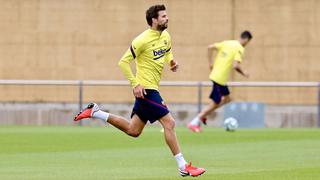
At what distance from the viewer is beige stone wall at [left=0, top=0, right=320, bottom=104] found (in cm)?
3531

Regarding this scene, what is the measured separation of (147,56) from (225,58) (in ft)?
37.4

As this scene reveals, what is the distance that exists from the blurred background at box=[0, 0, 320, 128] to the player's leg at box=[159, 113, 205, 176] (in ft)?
62.7

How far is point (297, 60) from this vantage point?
35.4m

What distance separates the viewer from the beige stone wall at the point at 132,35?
3531cm

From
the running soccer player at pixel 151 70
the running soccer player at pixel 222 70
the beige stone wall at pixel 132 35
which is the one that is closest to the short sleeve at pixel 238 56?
the running soccer player at pixel 222 70

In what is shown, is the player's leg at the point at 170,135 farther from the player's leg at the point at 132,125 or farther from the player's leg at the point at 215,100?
the player's leg at the point at 215,100

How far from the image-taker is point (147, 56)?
1499 centimetres

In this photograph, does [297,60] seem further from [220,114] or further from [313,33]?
[220,114]

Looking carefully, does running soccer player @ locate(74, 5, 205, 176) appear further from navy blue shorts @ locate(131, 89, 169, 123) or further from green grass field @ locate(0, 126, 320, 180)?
green grass field @ locate(0, 126, 320, 180)

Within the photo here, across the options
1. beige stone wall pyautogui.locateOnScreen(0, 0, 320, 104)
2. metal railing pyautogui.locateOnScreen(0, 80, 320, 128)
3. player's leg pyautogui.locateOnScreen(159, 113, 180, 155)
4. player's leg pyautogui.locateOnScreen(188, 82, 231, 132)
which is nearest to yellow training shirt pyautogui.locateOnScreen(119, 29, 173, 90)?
player's leg pyautogui.locateOnScreen(159, 113, 180, 155)

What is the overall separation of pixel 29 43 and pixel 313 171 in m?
21.7

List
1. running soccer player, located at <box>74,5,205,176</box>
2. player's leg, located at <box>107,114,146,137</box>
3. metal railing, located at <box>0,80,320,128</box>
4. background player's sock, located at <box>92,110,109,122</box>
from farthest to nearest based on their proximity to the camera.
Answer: metal railing, located at <box>0,80,320,128</box> → background player's sock, located at <box>92,110,109,122</box> → player's leg, located at <box>107,114,146,137</box> → running soccer player, located at <box>74,5,205,176</box>

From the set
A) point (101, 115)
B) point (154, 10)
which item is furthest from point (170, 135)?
point (154, 10)

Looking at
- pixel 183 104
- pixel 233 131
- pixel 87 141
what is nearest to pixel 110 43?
pixel 183 104
